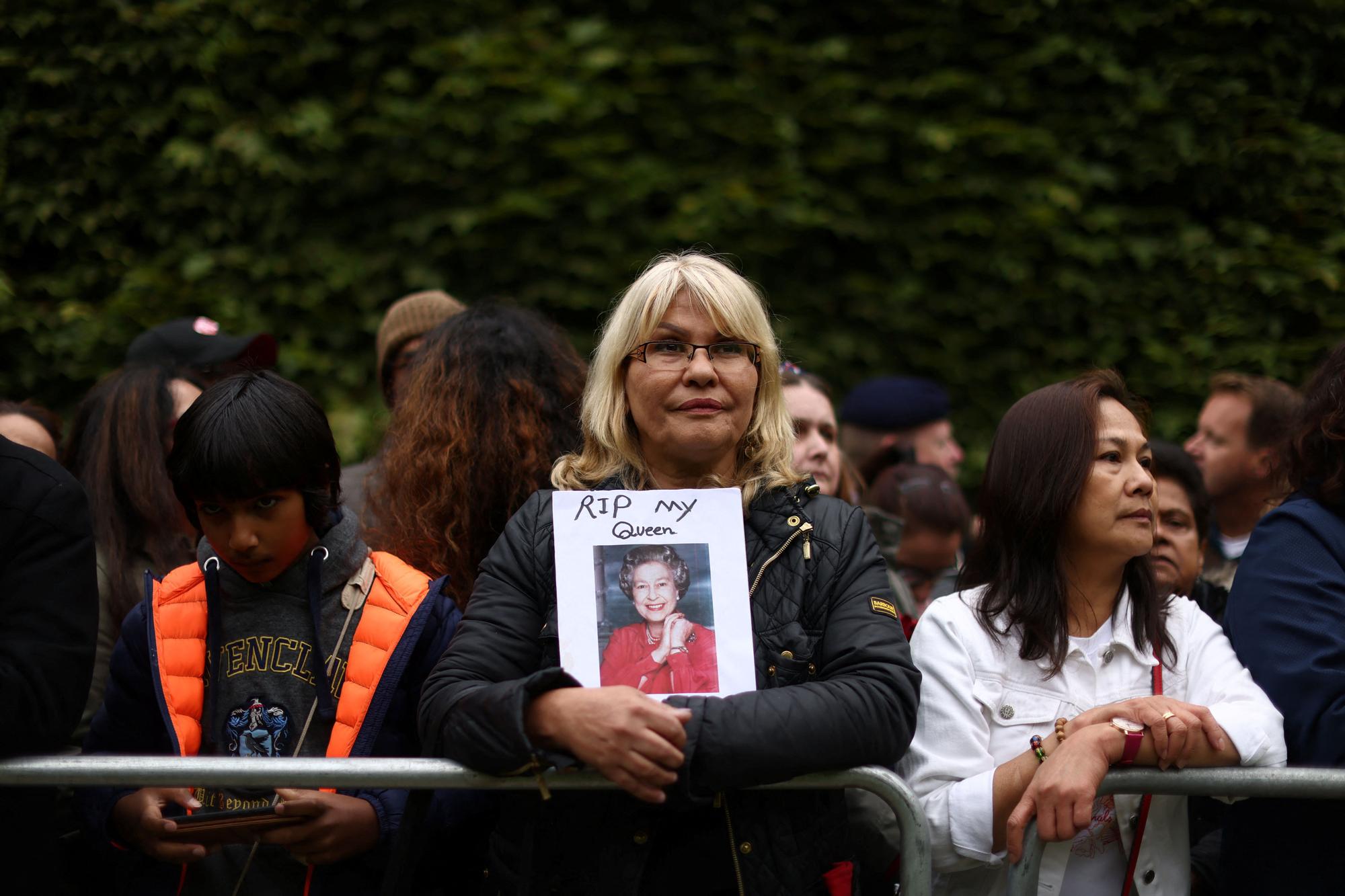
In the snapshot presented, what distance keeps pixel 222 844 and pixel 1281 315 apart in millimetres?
5296

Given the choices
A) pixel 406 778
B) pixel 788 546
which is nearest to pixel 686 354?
pixel 788 546

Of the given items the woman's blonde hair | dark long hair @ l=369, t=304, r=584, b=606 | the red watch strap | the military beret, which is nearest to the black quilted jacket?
the woman's blonde hair

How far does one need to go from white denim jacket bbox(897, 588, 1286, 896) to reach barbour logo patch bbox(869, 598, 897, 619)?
0.93 feet

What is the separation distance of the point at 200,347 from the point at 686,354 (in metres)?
2.45

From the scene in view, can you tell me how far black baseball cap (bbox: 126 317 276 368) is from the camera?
4.36 metres

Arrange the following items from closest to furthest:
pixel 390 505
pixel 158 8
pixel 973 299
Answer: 1. pixel 390 505
2. pixel 158 8
3. pixel 973 299

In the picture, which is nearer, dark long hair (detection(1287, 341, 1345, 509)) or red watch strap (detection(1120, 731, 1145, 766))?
red watch strap (detection(1120, 731, 1145, 766))

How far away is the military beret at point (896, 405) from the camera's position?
5488 mm

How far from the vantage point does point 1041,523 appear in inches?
111

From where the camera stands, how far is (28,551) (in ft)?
8.20

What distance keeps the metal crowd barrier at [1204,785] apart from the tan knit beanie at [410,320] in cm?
274

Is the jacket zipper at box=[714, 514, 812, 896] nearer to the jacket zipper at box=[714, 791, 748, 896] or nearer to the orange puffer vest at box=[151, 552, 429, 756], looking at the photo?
the jacket zipper at box=[714, 791, 748, 896]

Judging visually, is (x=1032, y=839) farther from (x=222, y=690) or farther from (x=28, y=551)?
(x=28, y=551)

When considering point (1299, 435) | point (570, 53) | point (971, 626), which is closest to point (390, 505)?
point (971, 626)
